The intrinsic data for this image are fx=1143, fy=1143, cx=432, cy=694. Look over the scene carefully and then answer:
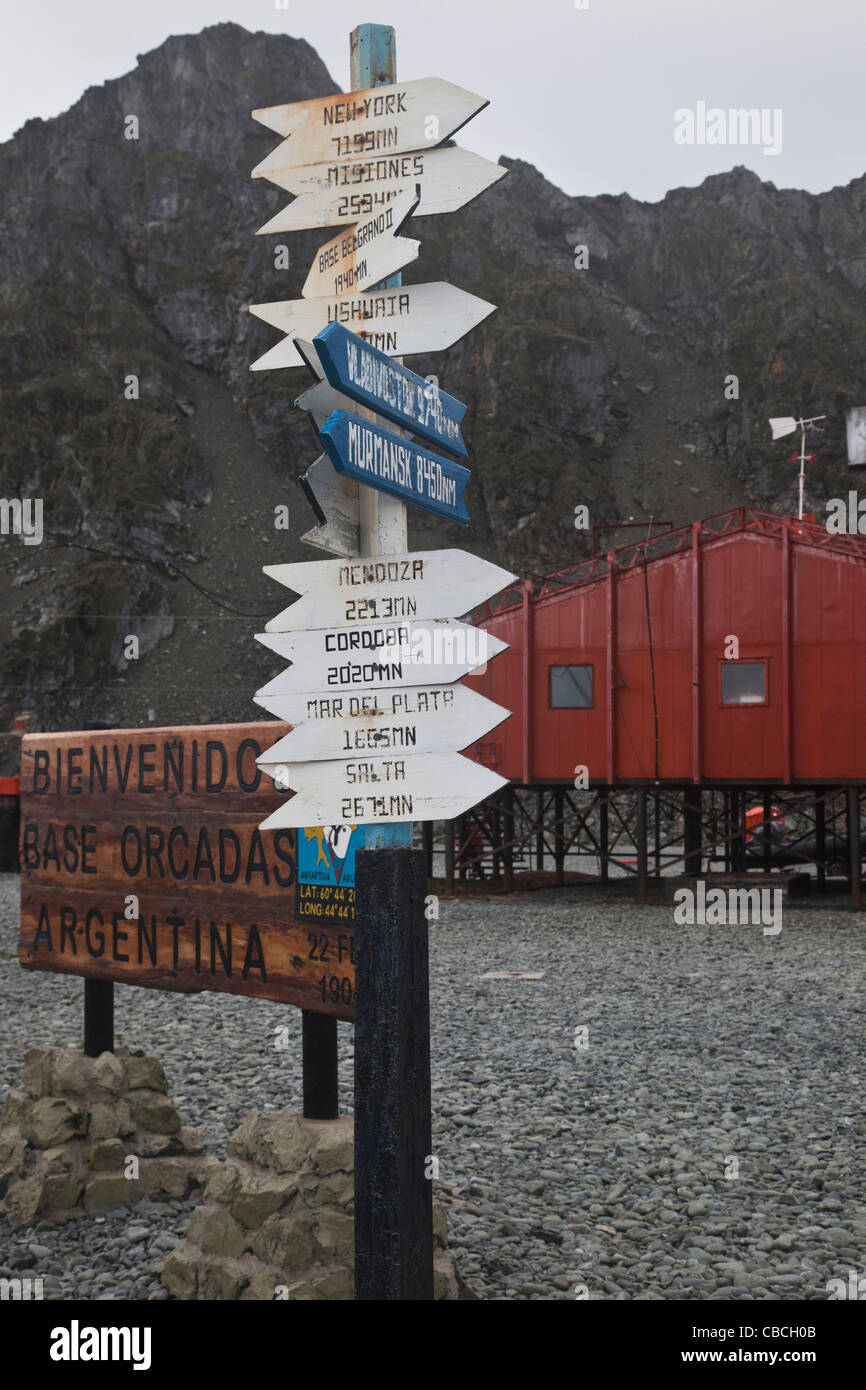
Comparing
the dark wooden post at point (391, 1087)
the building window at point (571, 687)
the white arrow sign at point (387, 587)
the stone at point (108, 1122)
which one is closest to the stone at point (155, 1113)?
the stone at point (108, 1122)

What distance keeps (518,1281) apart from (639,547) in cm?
1888

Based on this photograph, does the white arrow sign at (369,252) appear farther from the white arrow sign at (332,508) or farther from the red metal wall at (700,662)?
the red metal wall at (700,662)

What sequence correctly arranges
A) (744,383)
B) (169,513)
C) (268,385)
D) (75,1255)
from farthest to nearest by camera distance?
(744,383) < (268,385) < (169,513) < (75,1255)

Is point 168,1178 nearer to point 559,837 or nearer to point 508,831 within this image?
point 508,831

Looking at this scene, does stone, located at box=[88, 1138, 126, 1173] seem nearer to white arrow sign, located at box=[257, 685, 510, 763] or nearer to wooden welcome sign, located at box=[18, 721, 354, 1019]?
wooden welcome sign, located at box=[18, 721, 354, 1019]

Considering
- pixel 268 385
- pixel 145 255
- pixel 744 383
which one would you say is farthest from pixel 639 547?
pixel 145 255

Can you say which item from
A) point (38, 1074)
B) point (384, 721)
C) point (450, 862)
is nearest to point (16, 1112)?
point (38, 1074)

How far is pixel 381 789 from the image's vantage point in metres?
3.82

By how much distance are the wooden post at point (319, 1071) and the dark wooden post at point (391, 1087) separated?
1853 mm

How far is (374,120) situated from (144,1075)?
211 inches

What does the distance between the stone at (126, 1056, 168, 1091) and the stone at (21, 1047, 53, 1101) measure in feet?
1.50
